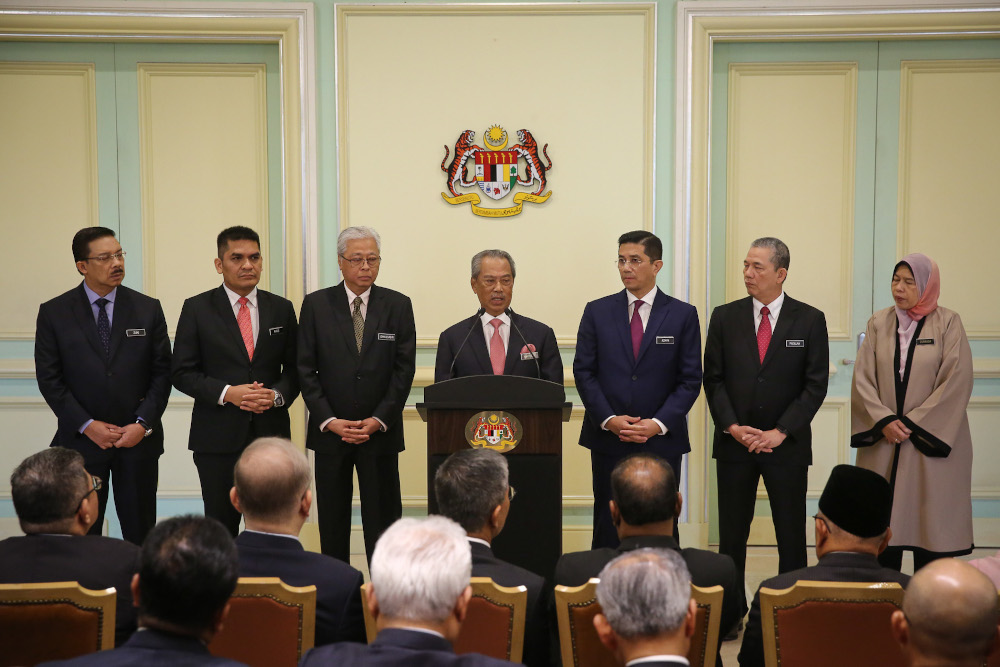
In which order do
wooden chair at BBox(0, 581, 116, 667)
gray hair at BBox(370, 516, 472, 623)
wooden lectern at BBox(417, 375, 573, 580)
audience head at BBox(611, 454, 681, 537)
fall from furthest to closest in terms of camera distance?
wooden lectern at BBox(417, 375, 573, 580) → audience head at BBox(611, 454, 681, 537) → wooden chair at BBox(0, 581, 116, 667) → gray hair at BBox(370, 516, 472, 623)

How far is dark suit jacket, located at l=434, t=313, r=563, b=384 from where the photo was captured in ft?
13.4

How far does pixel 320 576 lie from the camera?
2.18 meters

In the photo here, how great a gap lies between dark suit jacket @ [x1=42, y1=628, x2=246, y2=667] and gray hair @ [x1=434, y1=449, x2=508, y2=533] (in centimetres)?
83

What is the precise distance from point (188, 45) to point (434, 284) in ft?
6.59

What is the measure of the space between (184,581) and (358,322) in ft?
8.45

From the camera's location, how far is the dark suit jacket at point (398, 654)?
1.57 metres

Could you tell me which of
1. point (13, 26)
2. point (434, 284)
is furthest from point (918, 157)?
point (13, 26)

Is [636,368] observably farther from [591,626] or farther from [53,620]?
[53,620]

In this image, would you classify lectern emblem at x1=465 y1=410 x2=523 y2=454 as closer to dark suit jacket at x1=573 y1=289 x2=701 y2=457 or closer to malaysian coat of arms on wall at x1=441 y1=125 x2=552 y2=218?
dark suit jacket at x1=573 y1=289 x2=701 y2=457

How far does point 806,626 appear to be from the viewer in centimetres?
208

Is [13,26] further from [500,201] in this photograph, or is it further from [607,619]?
[607,619]

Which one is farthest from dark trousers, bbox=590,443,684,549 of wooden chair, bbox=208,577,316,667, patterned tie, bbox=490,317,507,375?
wooden chair, bbox=208,577,316,667

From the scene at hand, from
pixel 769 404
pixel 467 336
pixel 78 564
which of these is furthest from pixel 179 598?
pixel 769 404

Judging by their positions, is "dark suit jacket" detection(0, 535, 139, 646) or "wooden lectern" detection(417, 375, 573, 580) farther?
"wooden lectern" detection(417, 375, 573, 580)
